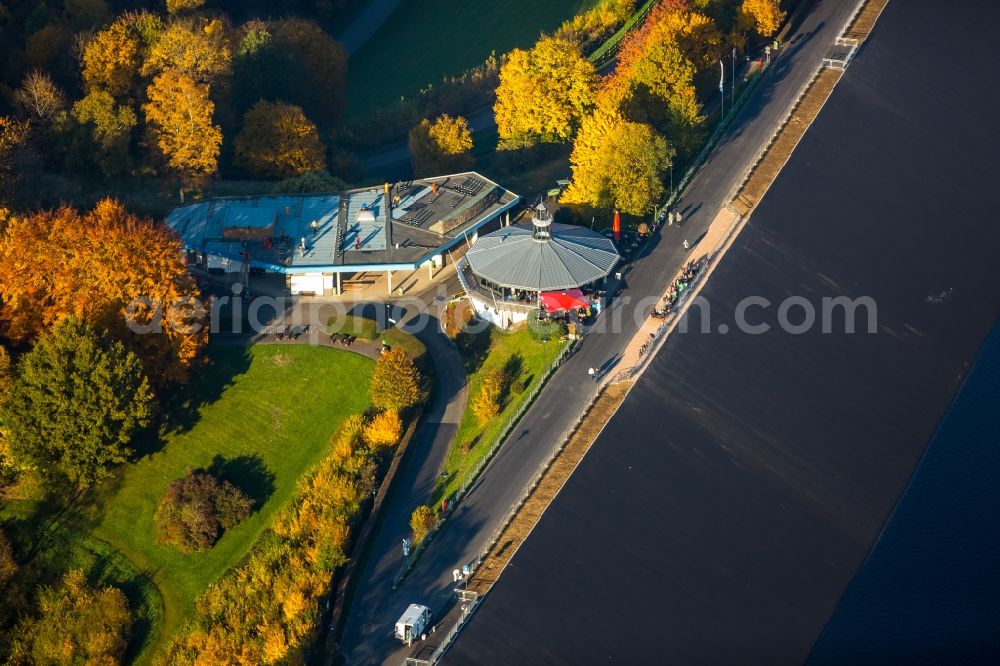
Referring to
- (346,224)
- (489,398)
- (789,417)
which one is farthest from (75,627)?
(789,417)

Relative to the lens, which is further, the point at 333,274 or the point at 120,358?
the point at 333,274

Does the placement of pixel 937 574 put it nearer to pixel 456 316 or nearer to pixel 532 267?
pixel 532 267

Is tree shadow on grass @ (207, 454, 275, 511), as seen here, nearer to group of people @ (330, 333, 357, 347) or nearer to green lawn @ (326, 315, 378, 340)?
group of people @ (330, 333, 357, 347)

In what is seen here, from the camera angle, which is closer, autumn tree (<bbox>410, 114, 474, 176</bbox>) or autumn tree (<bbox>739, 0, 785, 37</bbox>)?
autumn tree (<bbox>410, 114, 474, 176</bbox>)

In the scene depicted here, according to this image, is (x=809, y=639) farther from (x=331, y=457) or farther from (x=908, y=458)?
(x=331, y=457)

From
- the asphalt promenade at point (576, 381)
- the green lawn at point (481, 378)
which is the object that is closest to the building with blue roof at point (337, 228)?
the green lawn at point (481, 378)

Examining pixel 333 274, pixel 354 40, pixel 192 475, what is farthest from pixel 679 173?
pixel 354 40

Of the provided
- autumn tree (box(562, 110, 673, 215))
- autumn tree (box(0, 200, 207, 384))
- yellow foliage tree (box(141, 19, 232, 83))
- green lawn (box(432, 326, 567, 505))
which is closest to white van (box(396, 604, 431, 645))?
green lawn (box(432, 326, 567, 505))
